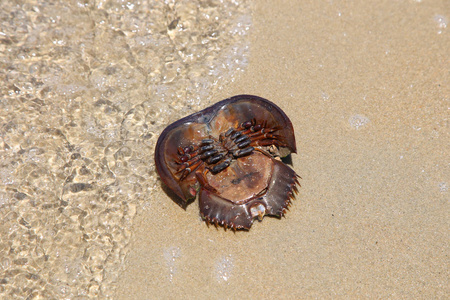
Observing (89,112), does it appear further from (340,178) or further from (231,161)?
(340,178)

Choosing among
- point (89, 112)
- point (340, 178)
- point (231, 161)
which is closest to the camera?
point (231, 161)

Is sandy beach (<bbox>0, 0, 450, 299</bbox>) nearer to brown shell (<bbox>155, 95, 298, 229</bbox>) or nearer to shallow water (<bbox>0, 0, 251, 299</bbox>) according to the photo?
shallow water (<bbox>0, 0, 251, 299</bbox>)

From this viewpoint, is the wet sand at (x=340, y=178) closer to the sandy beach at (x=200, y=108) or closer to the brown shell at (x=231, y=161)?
the sandy beach at (x=200, y=108)

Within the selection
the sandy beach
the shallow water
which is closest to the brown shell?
the sandy beach

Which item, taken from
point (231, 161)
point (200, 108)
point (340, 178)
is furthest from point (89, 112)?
point (340, 178)

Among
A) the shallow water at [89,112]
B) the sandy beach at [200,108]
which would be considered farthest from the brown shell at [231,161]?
the shallow water at [89,112]

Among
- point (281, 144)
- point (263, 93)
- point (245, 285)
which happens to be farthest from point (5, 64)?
point (245, 285)
